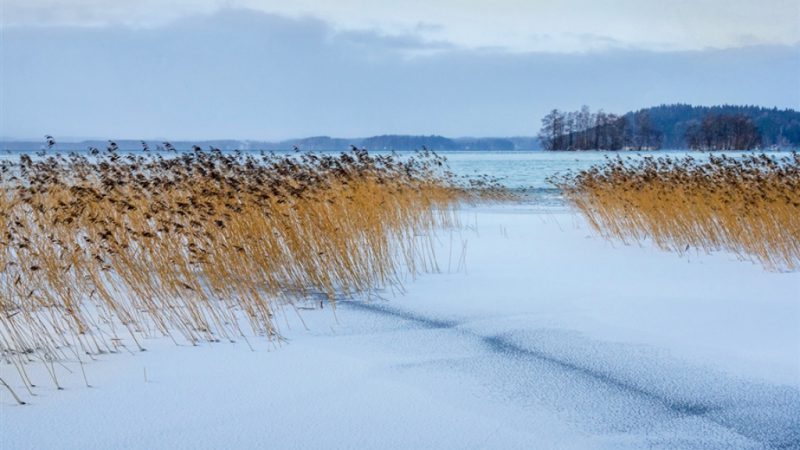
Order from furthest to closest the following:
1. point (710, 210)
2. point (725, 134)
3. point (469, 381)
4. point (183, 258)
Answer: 1. point (725, 134)
2. point (710, 210)
3. point (183, 258)
4. point (469, 381)

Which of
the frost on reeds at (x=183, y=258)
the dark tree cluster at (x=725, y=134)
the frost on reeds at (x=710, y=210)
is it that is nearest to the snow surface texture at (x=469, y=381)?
the frost on reeds at (x=183, y=258)

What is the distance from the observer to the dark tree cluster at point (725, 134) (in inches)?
3652

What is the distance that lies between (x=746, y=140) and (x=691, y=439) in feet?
330

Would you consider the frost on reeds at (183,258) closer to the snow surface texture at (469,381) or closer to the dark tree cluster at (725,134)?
the snow surface texture at (469,381)

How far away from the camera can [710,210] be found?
29.6 ft

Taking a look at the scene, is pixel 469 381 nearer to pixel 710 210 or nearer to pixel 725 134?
pixel 710 210

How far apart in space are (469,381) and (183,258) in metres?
2.75

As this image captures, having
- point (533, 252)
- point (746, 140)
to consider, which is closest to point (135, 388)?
point (533, 252)

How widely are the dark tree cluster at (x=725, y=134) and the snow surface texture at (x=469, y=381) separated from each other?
94.3 meters

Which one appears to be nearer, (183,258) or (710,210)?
(183,258)

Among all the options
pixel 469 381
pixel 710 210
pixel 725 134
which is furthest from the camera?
pixel 725 134

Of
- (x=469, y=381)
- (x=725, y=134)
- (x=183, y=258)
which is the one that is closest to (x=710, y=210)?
(x=469, y=381)

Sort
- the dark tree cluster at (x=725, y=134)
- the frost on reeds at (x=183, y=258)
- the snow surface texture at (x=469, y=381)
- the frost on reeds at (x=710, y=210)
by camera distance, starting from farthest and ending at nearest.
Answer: the dark tree cluster at (x=725, y=134) → the frost on reeds at (x=710, y=210) → the frost on reeds at (x=183, y=258) → the snow surface texture at (x=469, y=381)

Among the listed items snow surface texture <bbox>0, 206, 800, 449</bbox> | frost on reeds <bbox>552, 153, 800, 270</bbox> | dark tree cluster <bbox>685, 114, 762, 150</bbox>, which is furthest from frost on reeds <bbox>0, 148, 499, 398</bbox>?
dark tree cluster <bbox>685, 114, 762, 150</bbox>
